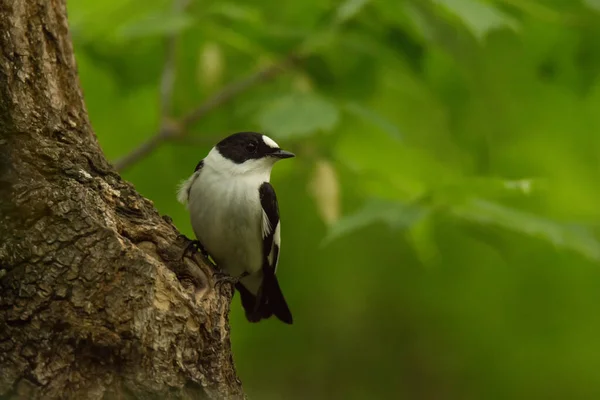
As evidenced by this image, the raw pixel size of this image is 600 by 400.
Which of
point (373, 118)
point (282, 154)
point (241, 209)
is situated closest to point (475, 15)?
point (373, 118)

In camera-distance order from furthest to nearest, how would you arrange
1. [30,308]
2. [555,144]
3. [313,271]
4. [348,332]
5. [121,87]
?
1. [348,332]
2. [313,271]
3. [555,144]
4. [121,87]
5. [30,308]

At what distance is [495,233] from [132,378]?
2023 millimetres

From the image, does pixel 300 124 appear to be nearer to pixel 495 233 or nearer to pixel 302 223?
pixel 495 233

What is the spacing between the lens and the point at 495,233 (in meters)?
4.09

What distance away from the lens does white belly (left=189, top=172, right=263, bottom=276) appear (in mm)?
4512

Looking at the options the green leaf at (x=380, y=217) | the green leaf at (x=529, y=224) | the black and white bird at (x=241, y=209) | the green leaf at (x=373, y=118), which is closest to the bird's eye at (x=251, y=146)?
the black and white bird at (x=241, y=209)

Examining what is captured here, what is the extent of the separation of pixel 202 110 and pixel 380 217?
1.50 m

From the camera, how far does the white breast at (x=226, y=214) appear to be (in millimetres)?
4512

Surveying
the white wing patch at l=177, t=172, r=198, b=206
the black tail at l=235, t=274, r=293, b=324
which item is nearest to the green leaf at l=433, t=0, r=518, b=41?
the white wing patch at l=177, t=172, r=198, b=206

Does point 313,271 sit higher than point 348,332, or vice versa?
point 313,271

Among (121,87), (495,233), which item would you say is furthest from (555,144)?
(121,87)

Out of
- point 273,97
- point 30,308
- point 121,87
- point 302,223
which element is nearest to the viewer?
point 30,308

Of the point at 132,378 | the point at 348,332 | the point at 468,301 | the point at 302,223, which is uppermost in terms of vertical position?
the point at 132,378

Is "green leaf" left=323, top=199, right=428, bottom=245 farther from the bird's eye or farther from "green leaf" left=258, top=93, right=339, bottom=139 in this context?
the bird's eye
